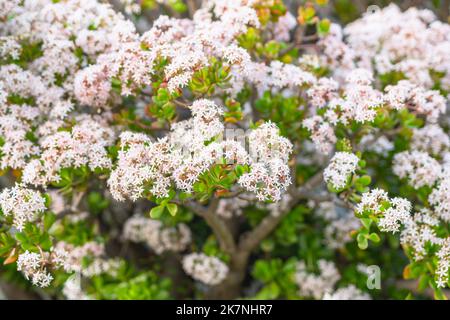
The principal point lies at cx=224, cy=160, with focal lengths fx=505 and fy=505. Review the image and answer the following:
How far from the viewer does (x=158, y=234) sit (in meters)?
4.53

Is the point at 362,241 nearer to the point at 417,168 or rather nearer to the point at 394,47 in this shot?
the point at 417,168

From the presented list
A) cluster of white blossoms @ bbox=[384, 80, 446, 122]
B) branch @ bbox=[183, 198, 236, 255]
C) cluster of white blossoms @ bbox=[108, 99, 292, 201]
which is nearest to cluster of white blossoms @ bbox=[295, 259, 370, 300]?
branch @ bbox=[183, 198, 236, 255]

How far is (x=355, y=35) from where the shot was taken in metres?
4.34

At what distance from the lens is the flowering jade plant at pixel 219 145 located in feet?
9.12

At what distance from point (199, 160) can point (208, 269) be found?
177cm

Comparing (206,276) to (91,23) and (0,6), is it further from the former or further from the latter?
(0,6)

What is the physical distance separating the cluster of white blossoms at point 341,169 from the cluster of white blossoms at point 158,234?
6.37ft

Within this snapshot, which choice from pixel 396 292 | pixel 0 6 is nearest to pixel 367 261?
pixel 396 292

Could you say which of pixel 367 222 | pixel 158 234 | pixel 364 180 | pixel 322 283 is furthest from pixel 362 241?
pixel 158 234

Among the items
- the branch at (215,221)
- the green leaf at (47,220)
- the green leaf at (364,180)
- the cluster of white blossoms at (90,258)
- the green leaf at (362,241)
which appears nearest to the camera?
the green leaf at (362,241)

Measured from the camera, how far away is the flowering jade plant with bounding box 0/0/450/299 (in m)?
2.78

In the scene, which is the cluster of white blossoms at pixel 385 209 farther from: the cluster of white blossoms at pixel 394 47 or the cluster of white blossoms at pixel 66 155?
the cluster of white blossoms at pixel 66 155

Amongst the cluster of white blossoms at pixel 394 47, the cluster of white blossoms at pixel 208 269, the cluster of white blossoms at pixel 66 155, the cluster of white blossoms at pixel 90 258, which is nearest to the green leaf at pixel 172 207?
the cluster of white blossoms at pixel 66 155
